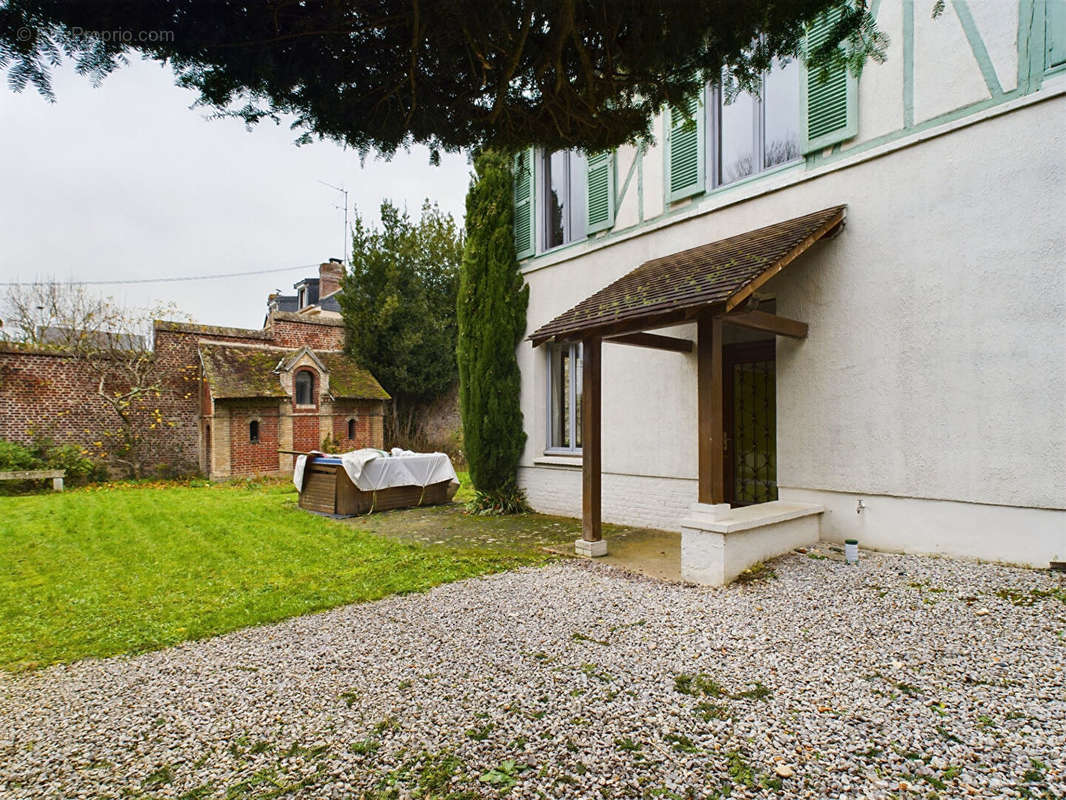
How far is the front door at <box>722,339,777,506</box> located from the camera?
22.4 feet

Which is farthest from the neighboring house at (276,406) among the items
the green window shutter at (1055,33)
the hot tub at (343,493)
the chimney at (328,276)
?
the green window shutter at (1055,33)

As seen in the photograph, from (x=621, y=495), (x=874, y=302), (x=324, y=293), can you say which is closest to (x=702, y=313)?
(x=874, y=302)

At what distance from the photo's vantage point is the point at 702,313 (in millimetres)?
4816

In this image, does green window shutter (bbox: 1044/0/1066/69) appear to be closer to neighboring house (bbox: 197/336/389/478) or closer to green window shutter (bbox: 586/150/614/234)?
green window shutter (bbox: 586/150/614/234)

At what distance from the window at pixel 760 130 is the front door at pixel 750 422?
2.08 m

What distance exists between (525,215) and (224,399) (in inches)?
367

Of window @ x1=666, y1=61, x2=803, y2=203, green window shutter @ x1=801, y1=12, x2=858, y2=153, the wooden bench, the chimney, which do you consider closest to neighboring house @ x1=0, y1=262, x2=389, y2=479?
the wooden bench

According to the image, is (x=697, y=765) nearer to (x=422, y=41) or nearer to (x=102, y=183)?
(x=422, y=41)

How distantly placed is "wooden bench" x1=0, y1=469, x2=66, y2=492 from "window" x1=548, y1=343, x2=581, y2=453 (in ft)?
37.0

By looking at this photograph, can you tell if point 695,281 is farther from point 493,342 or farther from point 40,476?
point 40,476

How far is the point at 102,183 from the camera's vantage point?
9016 millimetres

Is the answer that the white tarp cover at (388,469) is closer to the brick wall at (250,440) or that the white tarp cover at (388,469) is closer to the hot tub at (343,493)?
the hot tub at (343,493)

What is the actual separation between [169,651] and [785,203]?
686cm

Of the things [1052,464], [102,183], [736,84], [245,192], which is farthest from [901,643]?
[245,192]
